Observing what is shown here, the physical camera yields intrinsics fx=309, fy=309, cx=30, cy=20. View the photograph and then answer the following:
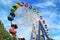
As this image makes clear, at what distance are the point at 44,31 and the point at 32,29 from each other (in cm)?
212

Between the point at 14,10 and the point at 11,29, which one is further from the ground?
the point at 14,10

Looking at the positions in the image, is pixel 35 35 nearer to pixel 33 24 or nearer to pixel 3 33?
pixel 33 24

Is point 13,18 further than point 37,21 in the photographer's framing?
No

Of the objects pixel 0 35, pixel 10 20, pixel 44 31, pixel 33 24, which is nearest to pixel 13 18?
pixel 10 20

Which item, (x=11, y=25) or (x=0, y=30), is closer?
(x=11, y=25)

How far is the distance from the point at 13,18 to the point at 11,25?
2.74 ft

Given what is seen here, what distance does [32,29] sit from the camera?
36688 mm

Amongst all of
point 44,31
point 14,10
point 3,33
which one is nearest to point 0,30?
point 3,33

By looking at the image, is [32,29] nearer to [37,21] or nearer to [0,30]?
[37,21]

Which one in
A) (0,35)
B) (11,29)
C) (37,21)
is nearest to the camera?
(11,29)

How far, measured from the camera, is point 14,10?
33375 mm

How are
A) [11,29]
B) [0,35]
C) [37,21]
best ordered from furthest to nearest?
[0,35], [37,21], [11,29]

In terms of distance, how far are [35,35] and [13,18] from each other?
464 cm

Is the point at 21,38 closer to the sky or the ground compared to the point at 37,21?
closer to the ground
